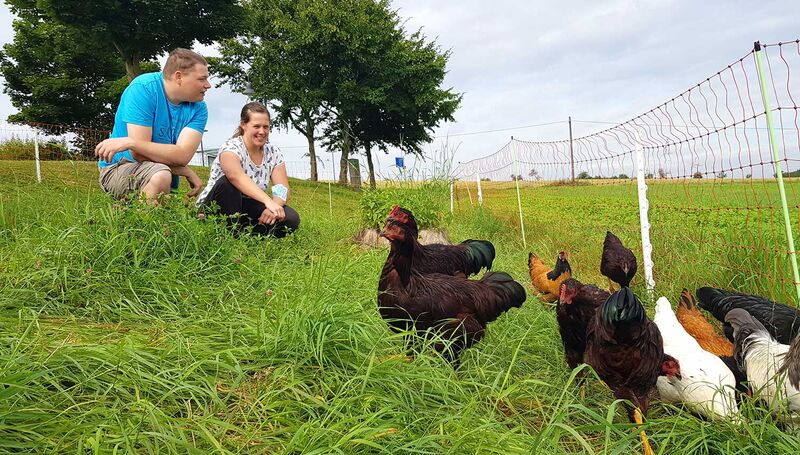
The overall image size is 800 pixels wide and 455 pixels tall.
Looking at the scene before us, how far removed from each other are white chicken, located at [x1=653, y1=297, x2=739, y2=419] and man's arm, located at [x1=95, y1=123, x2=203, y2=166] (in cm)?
353

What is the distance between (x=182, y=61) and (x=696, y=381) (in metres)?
3.87

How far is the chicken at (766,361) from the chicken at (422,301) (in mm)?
1281

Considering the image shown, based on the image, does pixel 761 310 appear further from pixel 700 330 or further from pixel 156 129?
pixel 156 129

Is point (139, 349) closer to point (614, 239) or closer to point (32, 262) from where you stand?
point (32, 262)

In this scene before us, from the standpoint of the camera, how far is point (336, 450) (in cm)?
134

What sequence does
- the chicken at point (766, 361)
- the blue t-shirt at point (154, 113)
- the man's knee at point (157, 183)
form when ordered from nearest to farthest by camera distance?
the chicken at point (766, 361)
the man's knee at point (157, 183)
the blue t-shirt at point (154, 113)

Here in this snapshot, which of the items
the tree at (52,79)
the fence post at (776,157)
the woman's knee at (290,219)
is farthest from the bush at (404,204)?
the tree at (52,79)

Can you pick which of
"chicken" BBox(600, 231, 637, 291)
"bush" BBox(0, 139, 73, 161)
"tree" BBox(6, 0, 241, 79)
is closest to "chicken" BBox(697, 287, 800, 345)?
"chicken" BBox(600, 231, 637, 291)

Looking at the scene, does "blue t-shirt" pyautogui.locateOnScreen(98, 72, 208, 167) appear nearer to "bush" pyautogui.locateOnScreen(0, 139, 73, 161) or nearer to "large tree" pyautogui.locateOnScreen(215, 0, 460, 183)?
"bush" pyautogui.locateOnScreen(0, 139, 73, 161)

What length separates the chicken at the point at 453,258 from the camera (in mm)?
3090

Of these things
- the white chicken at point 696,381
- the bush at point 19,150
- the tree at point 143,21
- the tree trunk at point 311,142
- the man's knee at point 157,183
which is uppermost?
the tree at point 143,21

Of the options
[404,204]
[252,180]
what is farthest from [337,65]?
[252,180]

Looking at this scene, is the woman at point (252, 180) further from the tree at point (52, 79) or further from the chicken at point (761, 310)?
the tree at point (52, 79)

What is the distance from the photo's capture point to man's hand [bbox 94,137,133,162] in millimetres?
3271
